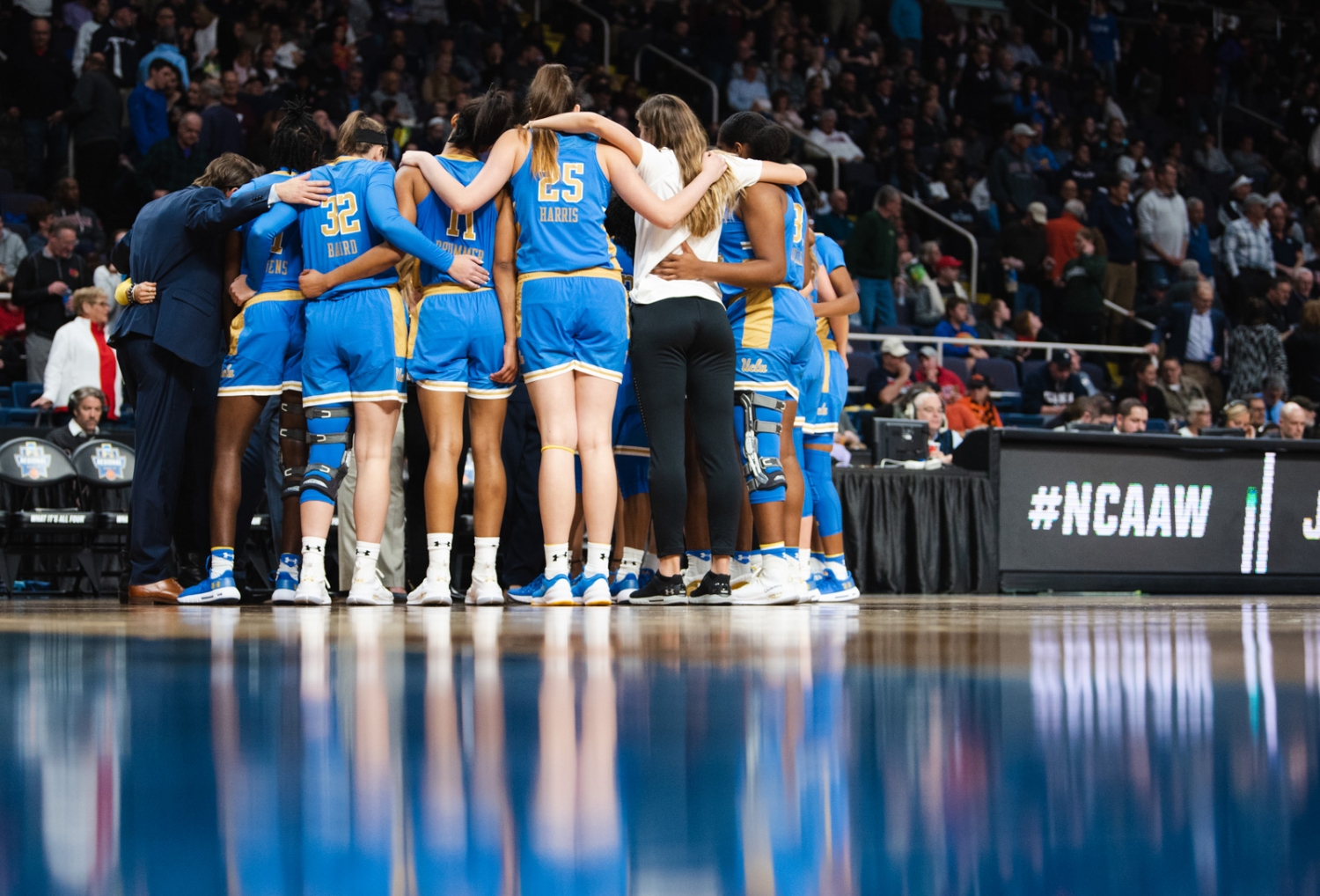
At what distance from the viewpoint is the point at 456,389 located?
15.7ft

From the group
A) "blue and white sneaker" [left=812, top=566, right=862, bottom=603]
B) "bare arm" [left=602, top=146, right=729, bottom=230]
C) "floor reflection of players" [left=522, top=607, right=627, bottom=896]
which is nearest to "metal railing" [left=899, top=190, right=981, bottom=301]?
"blue and white sneaker" [left=812, top=566, right=862, bottom=603]

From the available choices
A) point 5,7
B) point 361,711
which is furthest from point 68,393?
point 361,711

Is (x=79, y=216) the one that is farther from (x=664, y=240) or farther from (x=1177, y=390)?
(x=1177, y=390)

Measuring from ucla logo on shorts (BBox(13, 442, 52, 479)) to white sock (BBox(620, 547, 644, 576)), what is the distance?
3608mm

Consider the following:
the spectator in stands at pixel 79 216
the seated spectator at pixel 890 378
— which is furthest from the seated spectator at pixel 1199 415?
the spectator in stands at pixel 79 216

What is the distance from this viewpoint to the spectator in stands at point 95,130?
11219 mm

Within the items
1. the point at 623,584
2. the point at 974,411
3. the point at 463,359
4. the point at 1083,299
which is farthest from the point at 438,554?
the point at 1083,299

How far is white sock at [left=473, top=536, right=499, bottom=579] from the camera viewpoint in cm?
476

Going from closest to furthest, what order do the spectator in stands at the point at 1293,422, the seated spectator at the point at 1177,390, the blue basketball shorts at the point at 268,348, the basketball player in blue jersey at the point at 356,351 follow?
the basketball player in blue jersey at the point at 356,351, the blue basketball shorts at the point at 268,348, the spectator in stands at the point at 1293,422, the seated spectator at the point at 1177,390

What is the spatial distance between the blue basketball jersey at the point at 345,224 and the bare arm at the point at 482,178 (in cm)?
18

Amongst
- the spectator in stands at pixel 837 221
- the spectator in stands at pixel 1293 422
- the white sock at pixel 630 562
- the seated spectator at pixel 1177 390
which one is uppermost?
the spectator in stands at pixel 837 221

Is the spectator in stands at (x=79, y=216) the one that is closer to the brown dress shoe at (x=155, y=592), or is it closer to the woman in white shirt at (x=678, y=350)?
the brown dress shoe at (x=155, y=592)

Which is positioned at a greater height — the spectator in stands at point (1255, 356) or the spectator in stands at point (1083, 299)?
the spectator in stands at point (1083, 299)

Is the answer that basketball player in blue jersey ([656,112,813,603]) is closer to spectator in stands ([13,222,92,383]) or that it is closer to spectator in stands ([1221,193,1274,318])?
spectator in stands ([13,222,92,383])
